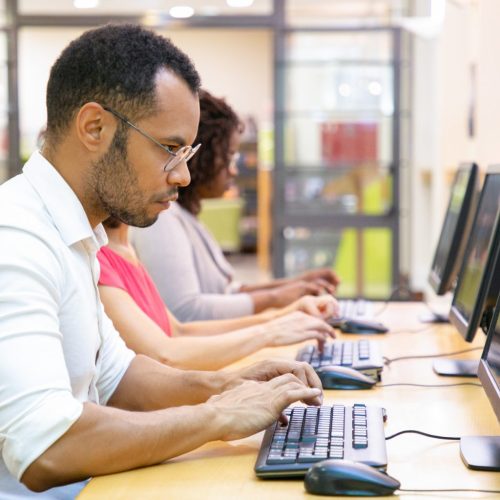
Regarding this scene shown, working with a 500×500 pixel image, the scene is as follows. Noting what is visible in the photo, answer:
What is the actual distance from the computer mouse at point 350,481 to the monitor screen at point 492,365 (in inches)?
10.1

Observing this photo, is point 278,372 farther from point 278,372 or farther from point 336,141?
point 336,141

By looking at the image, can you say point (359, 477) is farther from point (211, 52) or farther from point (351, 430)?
point (211, 52)

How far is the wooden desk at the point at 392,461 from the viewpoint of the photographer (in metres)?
1.25

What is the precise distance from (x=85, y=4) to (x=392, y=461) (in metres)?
6.10

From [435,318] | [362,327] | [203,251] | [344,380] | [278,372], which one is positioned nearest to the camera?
[278,372]

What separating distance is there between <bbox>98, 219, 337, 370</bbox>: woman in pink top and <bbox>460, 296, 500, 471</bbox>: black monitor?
584 millimetres

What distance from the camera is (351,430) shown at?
141cm

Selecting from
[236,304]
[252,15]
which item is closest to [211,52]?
[252,15]

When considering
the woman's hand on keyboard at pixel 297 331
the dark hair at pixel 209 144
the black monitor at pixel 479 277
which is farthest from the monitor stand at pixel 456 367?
the dark hair at pixel 209 144

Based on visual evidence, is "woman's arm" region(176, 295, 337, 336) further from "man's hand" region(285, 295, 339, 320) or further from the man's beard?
the man's beard

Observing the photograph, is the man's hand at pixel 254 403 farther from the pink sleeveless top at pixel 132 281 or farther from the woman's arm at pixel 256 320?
the woman's arm at pixel 256 320

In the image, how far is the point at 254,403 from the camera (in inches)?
54.9

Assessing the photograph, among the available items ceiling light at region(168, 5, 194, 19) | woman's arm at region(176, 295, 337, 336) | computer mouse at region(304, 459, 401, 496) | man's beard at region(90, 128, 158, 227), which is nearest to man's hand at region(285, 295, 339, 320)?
woman's arm at region(176, 295, 337, 336)

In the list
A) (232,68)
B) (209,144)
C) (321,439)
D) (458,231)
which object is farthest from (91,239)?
(232,68)
